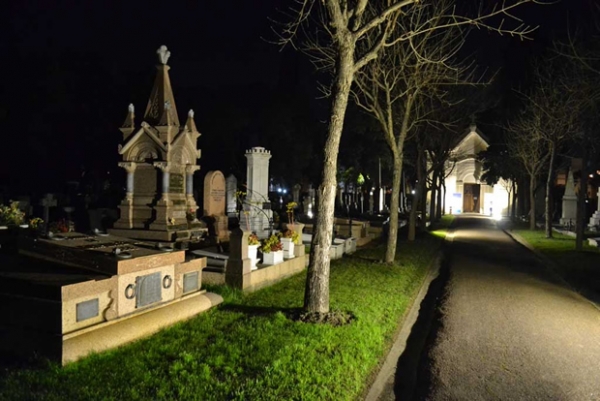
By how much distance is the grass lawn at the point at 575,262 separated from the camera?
469 inches

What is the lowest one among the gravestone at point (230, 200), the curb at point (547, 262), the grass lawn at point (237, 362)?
the curb at point (547, 262)

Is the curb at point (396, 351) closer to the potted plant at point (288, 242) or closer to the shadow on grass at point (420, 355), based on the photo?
the shadow on grass at point (420, 355)

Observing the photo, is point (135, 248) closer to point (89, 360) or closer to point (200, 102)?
point (89, 360)

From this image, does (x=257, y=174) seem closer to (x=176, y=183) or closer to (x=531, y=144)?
(x=176, y=183)

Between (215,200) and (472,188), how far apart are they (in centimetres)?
4573

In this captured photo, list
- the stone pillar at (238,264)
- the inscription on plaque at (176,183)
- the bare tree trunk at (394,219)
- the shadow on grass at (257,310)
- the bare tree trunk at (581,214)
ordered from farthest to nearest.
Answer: the bare tree trunk at (581,214)
the inscription on plaque at (176,183)
the bare tree trunk at (394,219)
the stone pillar at (238,264)
the shadow on grass at (257,310)

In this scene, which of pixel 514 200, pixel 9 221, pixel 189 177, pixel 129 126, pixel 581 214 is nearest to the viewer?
pixel 9 221

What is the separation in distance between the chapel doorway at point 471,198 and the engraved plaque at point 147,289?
2143 inches

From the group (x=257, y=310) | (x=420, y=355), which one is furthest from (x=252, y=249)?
(x=420, y=355)

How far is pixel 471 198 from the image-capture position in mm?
57562

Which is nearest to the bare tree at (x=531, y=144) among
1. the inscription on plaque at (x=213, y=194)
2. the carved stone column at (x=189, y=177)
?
the inscription on plaque at (x=213, y=194)

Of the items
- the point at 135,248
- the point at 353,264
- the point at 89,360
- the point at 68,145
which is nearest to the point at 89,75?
the point at 68,145

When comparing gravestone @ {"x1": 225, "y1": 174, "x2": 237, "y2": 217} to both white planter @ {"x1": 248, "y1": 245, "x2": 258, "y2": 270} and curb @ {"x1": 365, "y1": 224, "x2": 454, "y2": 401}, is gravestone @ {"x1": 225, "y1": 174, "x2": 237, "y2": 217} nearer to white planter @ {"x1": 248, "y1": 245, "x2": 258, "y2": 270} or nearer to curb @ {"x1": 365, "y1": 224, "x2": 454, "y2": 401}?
curb @ {"x1": 365, "y1": 224, "x2": 454, "y2": 401}

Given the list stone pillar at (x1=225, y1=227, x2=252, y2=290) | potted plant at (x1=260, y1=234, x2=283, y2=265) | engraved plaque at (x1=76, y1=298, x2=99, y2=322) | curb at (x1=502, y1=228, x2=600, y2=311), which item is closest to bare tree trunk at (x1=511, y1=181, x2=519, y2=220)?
curb at (x1=502, y1=228, x2=600, y2=311)
